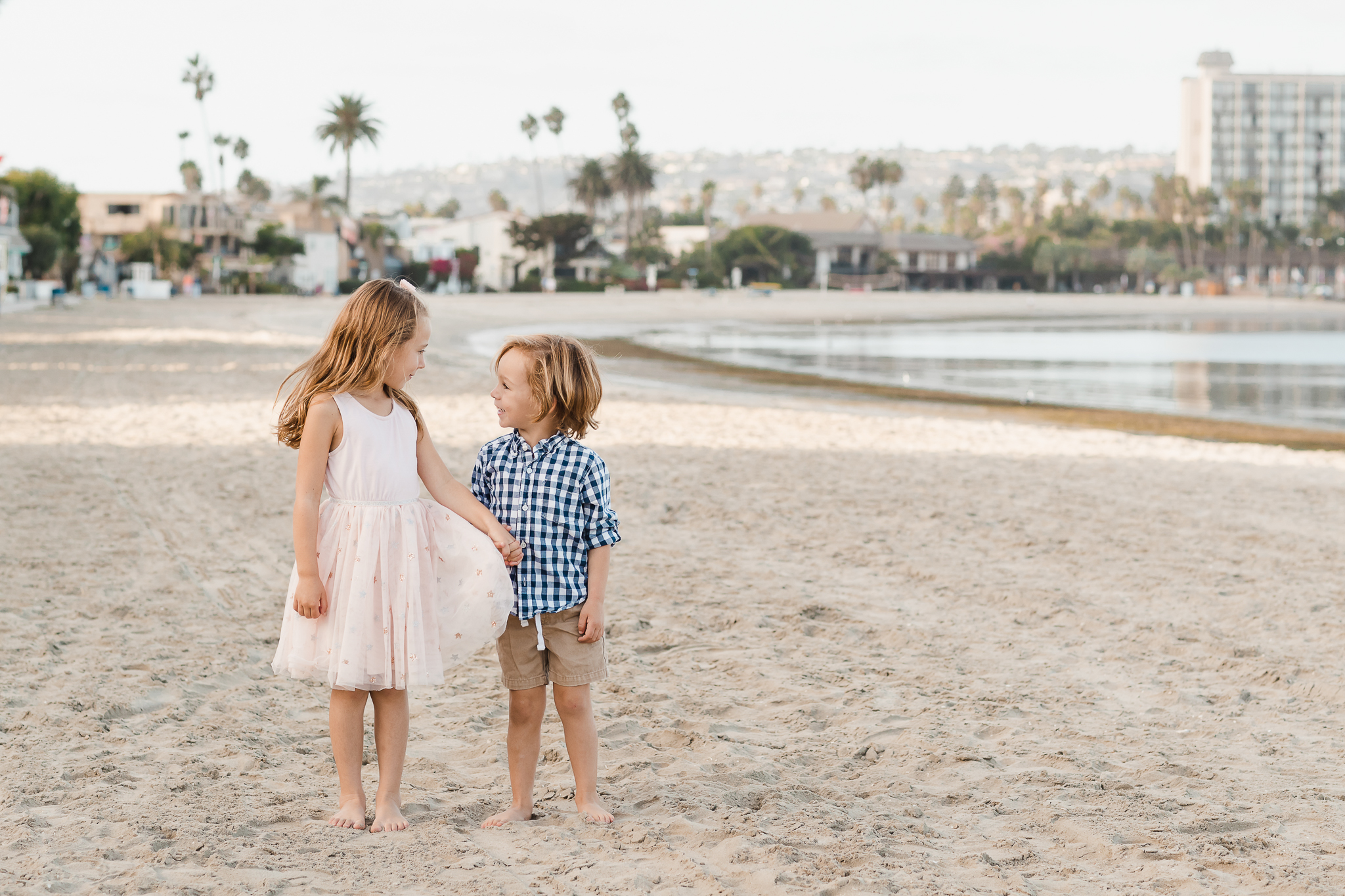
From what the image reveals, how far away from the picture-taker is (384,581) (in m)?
3.39

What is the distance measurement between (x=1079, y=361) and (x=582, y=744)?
3272 centimetres

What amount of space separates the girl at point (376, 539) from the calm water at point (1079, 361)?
694 inches

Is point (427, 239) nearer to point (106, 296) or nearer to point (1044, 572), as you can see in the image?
point (106, 296)

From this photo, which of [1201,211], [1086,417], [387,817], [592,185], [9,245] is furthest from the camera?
[1201,211]

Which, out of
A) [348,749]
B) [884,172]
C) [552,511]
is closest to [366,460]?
[552,511]

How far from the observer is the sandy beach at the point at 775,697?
3430 mm

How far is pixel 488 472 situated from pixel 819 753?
1.58 meters

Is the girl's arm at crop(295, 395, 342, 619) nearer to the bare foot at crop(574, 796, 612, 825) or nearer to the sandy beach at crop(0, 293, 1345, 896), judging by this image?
the sandy beach at crop(0, 293, 1345, 896)

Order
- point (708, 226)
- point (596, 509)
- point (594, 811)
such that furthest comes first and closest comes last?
point (708, 226) < point (594, 811) < point (596, 509)

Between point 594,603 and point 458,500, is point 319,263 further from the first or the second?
point 594,603

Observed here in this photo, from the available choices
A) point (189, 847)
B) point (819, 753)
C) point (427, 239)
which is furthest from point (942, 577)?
point (427, 239)

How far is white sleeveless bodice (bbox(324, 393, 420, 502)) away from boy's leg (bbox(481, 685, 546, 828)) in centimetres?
65

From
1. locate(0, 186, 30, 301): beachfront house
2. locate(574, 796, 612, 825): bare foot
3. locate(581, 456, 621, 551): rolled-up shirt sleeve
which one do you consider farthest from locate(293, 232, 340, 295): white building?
locate(581, 456, 621, 551): rolled-up shirt sleeve

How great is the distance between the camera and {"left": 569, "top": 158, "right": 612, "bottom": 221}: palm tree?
12525cm
